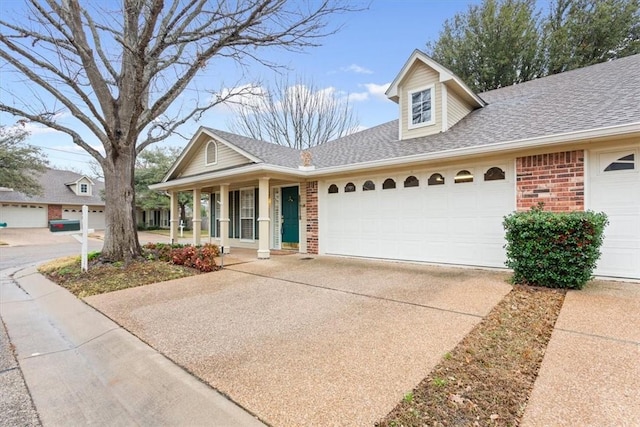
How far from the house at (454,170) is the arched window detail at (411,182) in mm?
25

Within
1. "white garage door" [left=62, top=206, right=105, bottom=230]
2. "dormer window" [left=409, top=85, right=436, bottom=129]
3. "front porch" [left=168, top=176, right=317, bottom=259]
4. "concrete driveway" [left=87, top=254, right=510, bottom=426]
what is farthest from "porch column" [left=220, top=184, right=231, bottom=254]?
"white garage door" [left=62, top=206, right=105, bottom=230]

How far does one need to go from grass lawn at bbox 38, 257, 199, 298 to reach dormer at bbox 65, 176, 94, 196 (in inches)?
1084

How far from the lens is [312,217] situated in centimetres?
1000

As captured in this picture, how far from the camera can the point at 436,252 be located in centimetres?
750

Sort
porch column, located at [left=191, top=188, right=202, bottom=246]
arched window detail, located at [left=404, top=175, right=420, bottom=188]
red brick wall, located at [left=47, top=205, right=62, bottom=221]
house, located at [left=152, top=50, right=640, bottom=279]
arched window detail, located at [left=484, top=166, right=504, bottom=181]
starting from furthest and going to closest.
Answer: red brick wall, located at [left=47, top=205, right=62, bottom=221], porch column, located at [left=191, top=188, right=202, bottom=246], arched window detail, located at [left=404, top=175, right=420, bottom=188], arched window detail, located at [left=484, top=166, right=504, bottom=181], house, located at [left=152, top=50, right=640, bottom=279]

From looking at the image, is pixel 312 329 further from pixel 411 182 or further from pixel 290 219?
pixel 290 219

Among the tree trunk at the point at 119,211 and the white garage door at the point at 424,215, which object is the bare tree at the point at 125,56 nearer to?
the tree trunk at the point at 119,211

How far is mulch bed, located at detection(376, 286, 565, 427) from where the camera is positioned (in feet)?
7.02

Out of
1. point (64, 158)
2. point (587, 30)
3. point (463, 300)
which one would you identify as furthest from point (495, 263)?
point (64, 158)

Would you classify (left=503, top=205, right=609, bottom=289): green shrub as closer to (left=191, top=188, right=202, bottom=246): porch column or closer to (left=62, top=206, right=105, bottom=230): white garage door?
(left=191, top=188, right=202, bottom=246): porch column

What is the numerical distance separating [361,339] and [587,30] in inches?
802

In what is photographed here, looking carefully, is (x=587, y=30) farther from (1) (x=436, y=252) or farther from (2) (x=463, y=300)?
(2) (x=463, y=300)

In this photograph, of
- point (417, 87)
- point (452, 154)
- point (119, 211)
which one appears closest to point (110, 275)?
point (119, 211)

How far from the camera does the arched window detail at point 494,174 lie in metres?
6.67
